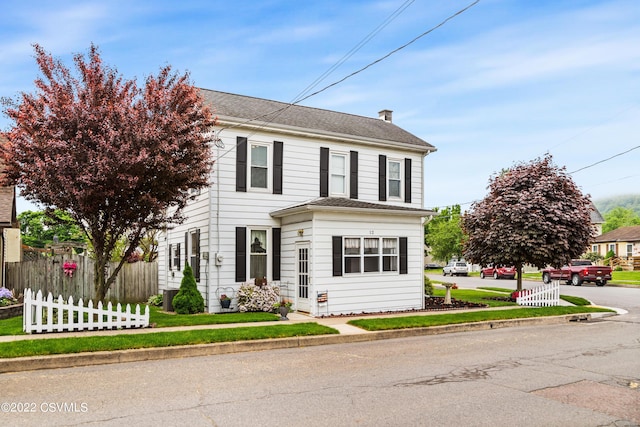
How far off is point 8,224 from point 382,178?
1205 centimetres

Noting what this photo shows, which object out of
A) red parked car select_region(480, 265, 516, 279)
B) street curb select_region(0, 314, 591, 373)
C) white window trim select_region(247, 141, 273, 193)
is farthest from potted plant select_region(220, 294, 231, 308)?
red parked car select_region(480, 265, 516, 279)

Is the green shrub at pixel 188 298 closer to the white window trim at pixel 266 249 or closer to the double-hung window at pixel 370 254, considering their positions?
the white window trim at pixel 266 249

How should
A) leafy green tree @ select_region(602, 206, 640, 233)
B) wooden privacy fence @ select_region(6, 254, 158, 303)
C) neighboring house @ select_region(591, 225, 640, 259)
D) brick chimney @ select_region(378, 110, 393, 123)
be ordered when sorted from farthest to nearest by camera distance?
leafy green tree @ select_region(602, 206, 640, 233)
neighboring house @ select_region(591, 225, 640, 259)
brick chimney @ select_region(378, 110, 393, 123)
wooden privacy fence @ select_region(6, 254, 158, 303)

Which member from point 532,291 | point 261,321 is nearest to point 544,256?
point 532,291

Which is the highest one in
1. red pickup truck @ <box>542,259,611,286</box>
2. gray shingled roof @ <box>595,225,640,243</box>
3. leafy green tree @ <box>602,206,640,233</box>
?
leafy green tree @ <box>602,206,640,233</box>

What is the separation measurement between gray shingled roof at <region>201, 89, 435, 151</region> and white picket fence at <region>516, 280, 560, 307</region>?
21.6 feet

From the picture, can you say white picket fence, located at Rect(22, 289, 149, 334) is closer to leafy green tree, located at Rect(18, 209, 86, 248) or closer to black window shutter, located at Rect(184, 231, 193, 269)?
black window shutter, located at Rect(184, 231, 193, 269)

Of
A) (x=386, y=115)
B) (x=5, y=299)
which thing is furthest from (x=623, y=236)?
(x=5, y=299)

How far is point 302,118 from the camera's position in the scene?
19.2 m

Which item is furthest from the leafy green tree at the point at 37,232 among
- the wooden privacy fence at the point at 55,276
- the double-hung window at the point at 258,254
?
the double-hung window at the point at 258,254

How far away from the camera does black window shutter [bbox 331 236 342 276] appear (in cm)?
1609

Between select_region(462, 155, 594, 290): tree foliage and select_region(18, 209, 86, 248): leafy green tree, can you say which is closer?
select_region(462, 155, 594, 290): tree foliage

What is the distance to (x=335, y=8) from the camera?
40.6ft

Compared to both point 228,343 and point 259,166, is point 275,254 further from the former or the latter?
point 228,343
